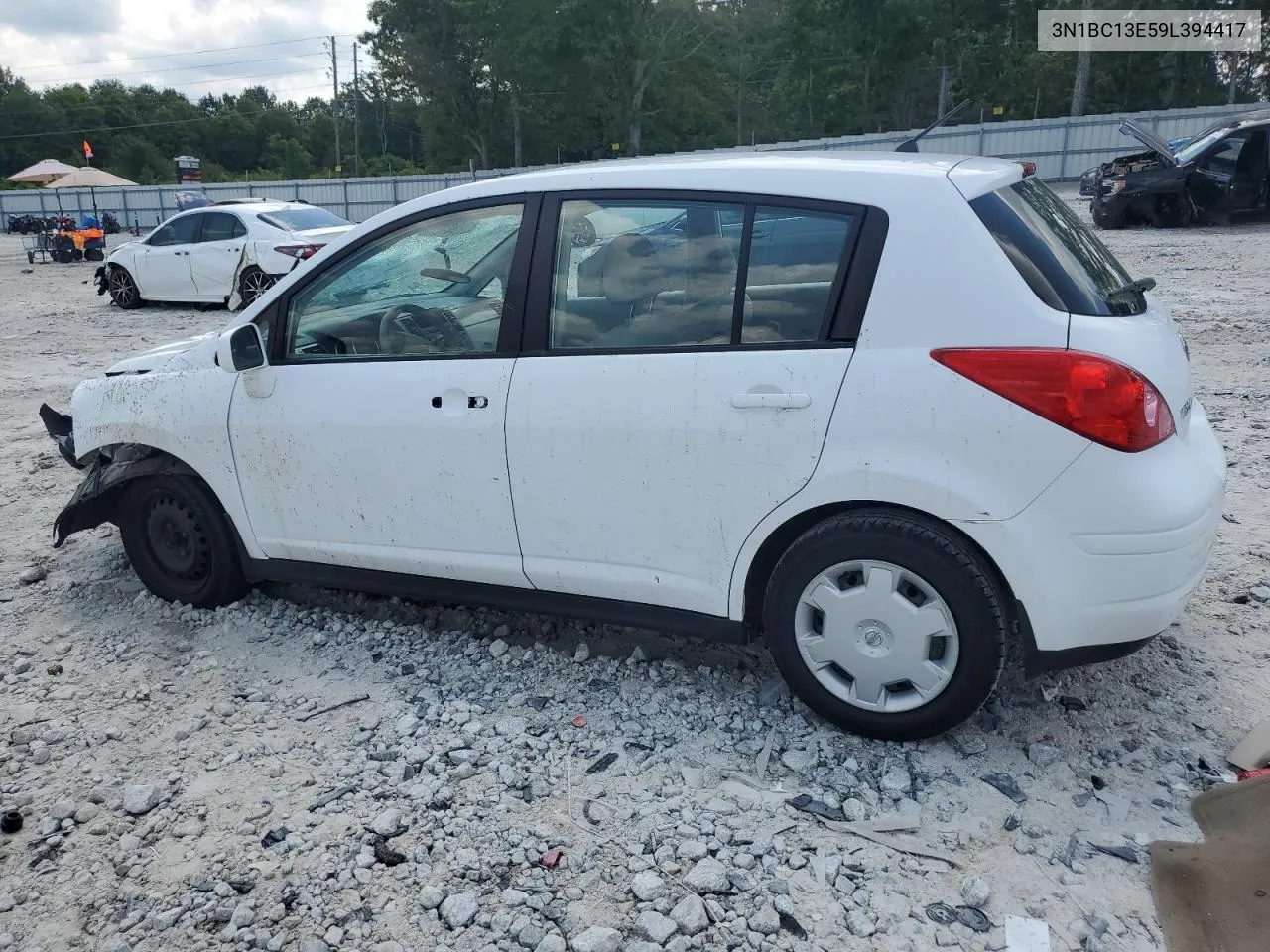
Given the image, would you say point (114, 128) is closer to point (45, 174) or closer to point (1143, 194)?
point (45, 174)

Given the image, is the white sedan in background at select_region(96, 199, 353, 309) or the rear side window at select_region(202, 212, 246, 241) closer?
the white sedan in background at select_region(96, 199, 353, 309)

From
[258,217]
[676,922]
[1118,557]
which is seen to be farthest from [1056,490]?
[258,217]

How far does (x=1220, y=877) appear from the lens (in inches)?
103

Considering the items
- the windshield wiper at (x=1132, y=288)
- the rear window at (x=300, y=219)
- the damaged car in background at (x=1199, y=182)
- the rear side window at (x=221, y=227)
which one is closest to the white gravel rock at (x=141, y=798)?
the windshield wiper at (x=1132, y=288)

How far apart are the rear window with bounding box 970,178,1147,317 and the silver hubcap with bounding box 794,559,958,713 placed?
949mm

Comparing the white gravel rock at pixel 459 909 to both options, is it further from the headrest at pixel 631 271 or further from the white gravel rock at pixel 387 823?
the headrest at pixel 631 271

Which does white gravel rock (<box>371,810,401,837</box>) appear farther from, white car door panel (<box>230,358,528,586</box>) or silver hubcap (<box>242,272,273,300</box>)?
silver hubcap (<box>242,272,273,300</box>)

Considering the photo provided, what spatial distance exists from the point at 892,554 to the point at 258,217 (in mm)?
13498

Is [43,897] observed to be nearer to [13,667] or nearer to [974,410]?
[13,667]

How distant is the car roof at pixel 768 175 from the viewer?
3.15m

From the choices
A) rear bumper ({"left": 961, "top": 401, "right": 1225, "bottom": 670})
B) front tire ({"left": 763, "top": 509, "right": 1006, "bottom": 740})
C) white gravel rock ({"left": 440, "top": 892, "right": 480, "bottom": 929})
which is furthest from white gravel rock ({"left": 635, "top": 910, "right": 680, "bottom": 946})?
rear bumper ({"left": 961, "top": 401, "right": 1225, "bottom": 670})

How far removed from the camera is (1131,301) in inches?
127

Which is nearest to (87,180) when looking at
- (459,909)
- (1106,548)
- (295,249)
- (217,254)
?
(217,254)

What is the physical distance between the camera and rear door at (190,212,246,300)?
14336 millimetres
